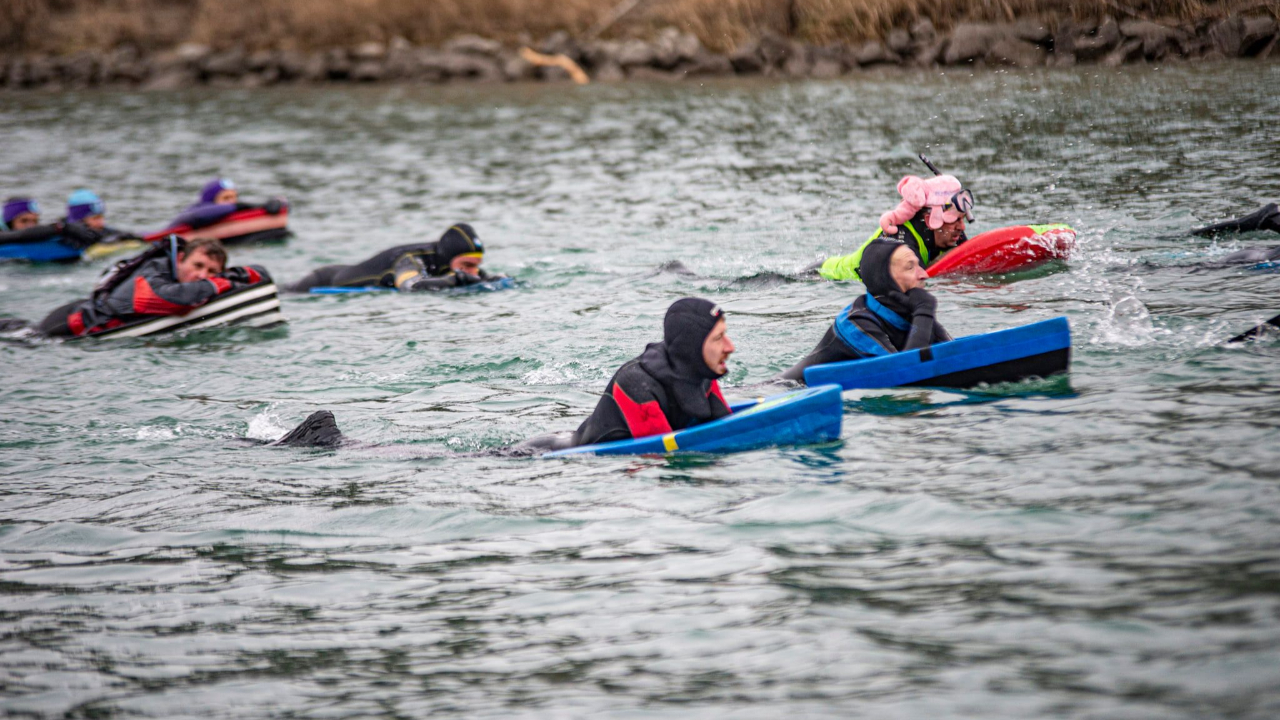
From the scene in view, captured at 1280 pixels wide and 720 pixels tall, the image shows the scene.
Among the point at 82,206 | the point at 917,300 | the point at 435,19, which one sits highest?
the point at 435,19

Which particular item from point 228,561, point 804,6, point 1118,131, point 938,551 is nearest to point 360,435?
point 228,561

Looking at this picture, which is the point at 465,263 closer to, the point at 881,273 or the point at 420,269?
the point at 420,269

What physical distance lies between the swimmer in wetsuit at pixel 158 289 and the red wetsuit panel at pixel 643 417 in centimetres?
590

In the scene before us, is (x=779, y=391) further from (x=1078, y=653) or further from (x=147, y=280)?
(x=147, y=280)

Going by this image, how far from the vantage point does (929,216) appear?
34.0 ft

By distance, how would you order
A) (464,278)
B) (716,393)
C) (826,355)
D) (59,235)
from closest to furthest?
(716,393), (826,355), (464,278), (59,235)

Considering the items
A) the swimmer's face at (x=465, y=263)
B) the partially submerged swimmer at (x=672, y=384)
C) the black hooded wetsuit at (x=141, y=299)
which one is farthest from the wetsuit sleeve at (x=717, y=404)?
the black hooded wetsuit at (x=141, y=299)

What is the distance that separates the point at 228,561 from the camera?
19.4 ft

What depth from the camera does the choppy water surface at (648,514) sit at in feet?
14.4

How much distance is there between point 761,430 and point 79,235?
11605 mm

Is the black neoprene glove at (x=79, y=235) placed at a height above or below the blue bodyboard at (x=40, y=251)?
above

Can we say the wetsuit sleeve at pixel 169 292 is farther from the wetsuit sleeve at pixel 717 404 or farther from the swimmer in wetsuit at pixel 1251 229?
the swimmer in wetsuit at pixel 1251 229

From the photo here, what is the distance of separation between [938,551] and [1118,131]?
1460 centimetres

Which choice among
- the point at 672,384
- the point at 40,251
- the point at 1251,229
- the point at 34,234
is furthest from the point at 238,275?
the point at 1251,229
